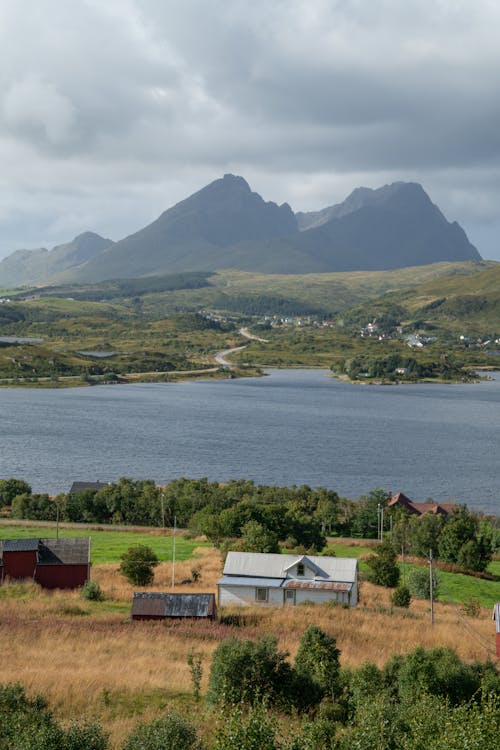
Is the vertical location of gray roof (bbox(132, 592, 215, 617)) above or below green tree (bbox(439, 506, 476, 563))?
above

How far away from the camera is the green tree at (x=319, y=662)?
2256 cm

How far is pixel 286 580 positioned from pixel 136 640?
1302 centimetres

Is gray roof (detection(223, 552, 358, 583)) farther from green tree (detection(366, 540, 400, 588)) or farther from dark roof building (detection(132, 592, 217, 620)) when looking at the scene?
dark roof building (detection(132, 592, 217, 620))

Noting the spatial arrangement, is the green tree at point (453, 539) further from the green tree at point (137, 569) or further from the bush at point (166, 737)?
the bush at point (166, 737)

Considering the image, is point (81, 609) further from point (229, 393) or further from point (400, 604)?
point (229, 393)

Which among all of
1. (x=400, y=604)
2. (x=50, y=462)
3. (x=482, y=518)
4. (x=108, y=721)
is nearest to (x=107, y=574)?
(x=400, y=604)

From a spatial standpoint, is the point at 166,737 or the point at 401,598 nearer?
the point at 166,737

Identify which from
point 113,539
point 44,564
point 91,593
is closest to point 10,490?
point 113,539

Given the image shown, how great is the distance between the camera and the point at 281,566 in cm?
4228

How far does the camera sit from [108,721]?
20.7 meters

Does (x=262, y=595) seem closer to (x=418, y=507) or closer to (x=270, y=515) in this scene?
(x=270, y=515)

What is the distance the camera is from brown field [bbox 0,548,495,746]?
22.6 m

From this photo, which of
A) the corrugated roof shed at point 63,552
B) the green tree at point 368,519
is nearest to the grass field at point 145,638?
the corrugated roof shed at point 63,552

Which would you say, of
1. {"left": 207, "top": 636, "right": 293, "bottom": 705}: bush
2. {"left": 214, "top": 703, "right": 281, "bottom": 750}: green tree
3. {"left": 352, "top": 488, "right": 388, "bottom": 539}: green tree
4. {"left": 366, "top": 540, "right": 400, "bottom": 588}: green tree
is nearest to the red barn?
{"left": 366, "top": 540, "right": 400, "bottom": 588}: green tree
